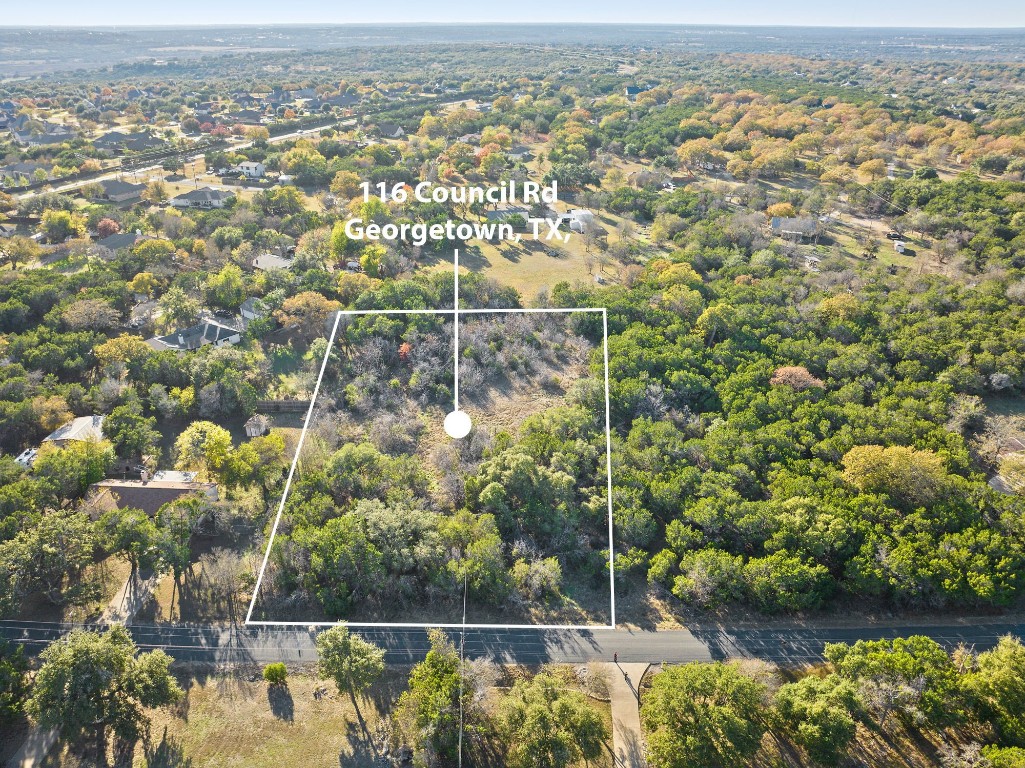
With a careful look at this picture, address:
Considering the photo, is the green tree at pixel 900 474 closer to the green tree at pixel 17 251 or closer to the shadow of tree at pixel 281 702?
the shadow of tree at pixel 281 702

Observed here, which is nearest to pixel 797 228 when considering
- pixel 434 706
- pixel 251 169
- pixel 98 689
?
pixel 434 706

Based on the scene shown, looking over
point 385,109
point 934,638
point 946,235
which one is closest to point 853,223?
point 946,235

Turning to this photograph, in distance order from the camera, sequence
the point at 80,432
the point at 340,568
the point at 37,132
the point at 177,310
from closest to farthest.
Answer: the point at 340,568 → the point at 80,432 → the point at 177,310 → the point at 37,132

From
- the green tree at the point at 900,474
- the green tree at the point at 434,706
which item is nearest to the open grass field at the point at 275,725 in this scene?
the green tree at the point at 434,706

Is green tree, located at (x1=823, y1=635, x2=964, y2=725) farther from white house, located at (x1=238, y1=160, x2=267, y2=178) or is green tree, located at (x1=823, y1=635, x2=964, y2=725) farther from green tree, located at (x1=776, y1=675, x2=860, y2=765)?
white house, located at (x1=238, y1=160, x2=267, y2=178)

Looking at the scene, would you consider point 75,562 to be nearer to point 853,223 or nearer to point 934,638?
point 934,638

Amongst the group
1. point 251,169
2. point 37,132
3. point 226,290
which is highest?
point 37,132

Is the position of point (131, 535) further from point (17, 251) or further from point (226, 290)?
point (17, 251)
